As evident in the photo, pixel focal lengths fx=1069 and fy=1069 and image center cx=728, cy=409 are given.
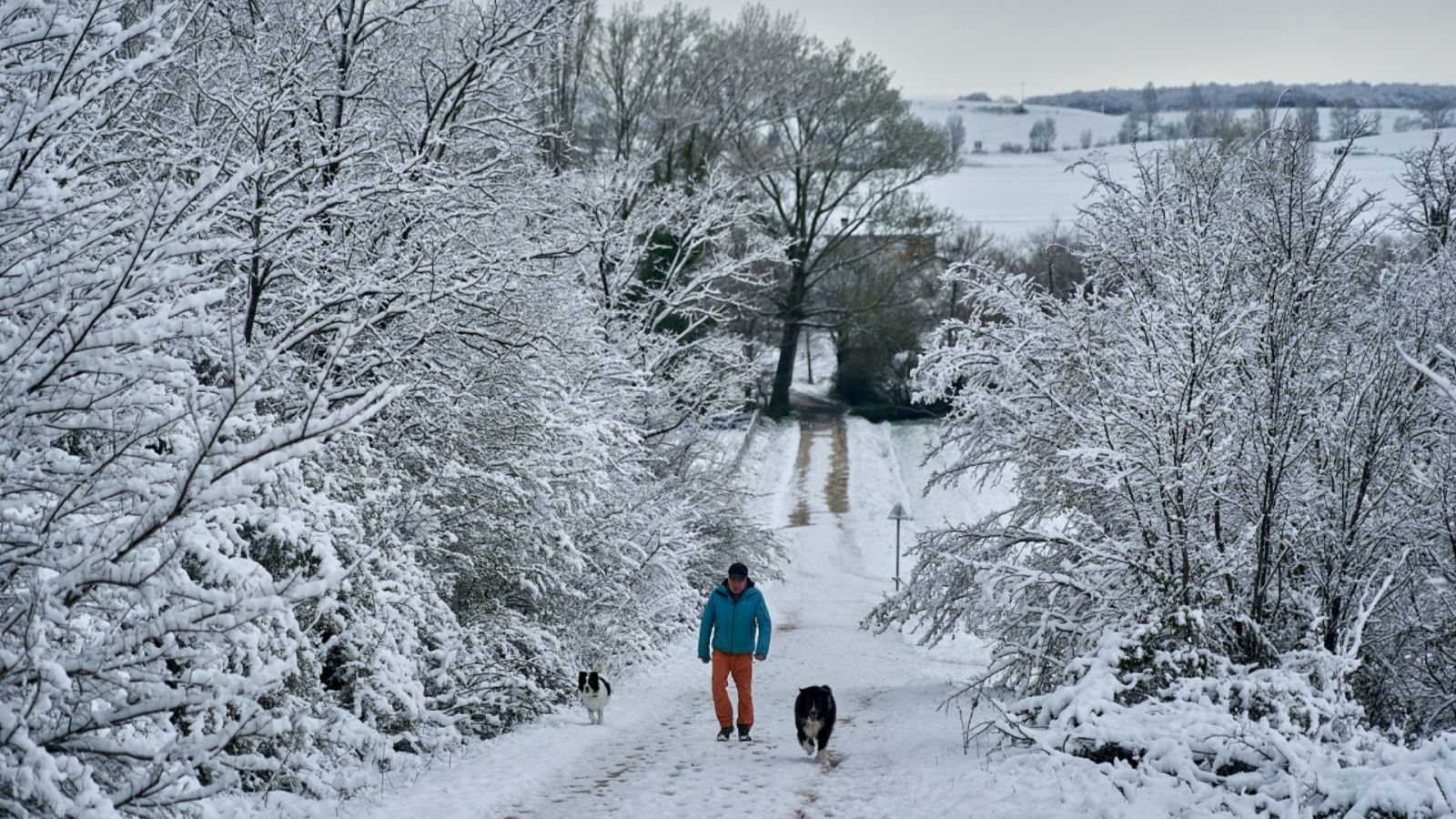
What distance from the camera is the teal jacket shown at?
10.5 metres

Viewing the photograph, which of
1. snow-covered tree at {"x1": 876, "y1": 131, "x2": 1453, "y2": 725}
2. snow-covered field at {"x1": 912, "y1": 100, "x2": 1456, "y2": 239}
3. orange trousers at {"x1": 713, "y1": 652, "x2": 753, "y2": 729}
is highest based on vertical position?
snow-covered field at {"x1": 912, "y1": 100, "x2": 1456, "y2": 239}

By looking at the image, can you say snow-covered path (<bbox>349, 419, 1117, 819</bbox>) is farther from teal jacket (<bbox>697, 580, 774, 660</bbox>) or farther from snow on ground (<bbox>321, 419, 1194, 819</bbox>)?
teal jacket (<bbox>697, 580, 774, 660</bbox>)

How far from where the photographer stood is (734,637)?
34.4 ft

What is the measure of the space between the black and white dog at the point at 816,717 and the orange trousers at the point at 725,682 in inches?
52.8

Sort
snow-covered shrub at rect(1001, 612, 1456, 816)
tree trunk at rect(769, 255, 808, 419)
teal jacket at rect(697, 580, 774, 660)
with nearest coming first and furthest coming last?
snow-covered shrub at rect(1001, 612, 1456, 816) → teal jacket at rect(697, 580, 774, 660) → tree trunk at rect(769, 255, 808, 419)

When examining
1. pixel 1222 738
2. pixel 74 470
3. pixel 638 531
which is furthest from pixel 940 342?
pixel 74 470

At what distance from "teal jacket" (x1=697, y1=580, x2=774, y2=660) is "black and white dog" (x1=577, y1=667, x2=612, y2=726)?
202 centimetres

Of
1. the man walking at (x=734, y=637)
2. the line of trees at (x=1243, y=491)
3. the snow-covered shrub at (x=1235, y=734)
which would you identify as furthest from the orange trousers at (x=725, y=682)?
the snow-covered shrub at (x=1235, y=734)

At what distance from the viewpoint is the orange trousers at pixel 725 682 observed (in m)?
10.5

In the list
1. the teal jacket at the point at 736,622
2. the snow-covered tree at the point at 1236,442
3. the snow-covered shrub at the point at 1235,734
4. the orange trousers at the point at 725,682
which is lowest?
the orange trousers at the point at 725,682

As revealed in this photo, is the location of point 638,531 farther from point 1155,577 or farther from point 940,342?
point 1155,577

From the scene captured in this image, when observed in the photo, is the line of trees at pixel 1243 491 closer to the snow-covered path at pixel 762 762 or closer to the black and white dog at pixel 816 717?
the snow-covered path at pixel 762 762

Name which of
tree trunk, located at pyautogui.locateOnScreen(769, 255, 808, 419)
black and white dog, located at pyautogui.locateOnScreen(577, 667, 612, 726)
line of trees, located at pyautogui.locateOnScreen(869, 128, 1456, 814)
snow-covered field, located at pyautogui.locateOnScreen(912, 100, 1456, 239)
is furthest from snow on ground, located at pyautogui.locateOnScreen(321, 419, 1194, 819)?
tree trunk, located at pyautogui.locateOnScreen(769, 255, 808, 419)

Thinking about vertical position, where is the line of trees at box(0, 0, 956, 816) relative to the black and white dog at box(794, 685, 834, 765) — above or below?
above
